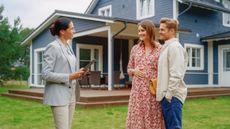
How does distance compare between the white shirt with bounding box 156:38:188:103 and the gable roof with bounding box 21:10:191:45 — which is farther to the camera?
the gable roof with bounding box 21:10:191:45

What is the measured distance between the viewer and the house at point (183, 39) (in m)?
16.4

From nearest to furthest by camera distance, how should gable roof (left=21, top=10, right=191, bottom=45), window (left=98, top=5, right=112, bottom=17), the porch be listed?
the porch → gable roof (left=21, top=10, right=191, bottom=45) → window (left=98, top=5, right=112, bottom=17)

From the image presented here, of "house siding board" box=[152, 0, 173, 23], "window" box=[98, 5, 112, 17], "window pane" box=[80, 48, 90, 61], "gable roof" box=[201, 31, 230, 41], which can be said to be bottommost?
"window pane" box=[80, 48, 90, 61]

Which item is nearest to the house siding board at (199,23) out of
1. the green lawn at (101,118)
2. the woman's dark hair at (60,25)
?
the green lawn at (101,118)

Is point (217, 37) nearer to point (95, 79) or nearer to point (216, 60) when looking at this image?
point (216, 60)

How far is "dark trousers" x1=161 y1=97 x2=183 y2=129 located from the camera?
3.60m

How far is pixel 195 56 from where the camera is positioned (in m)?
17.6

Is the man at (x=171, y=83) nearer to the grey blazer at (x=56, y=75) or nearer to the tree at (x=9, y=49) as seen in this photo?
the grey blazer at (x=56, y=75)

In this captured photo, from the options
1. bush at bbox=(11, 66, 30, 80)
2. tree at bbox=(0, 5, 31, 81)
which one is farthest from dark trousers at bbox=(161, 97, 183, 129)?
bush at bbox=(11, 66, 30, 80)

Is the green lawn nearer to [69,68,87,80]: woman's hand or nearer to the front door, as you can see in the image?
[69,68,87,80]: woman's hand

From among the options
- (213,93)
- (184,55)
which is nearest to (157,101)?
(184,55)

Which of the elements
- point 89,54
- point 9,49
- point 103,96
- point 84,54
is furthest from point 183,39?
point 9,49

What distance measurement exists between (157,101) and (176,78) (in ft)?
1.18

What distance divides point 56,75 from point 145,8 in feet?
49.1
